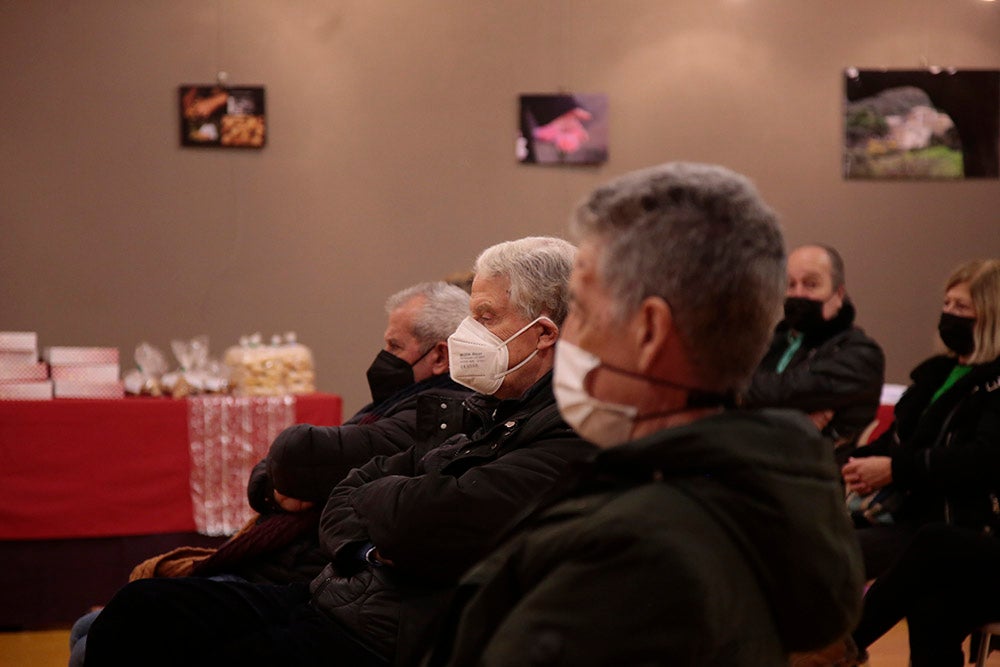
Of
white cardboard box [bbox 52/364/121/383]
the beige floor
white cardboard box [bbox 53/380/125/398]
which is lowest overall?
the beige floor

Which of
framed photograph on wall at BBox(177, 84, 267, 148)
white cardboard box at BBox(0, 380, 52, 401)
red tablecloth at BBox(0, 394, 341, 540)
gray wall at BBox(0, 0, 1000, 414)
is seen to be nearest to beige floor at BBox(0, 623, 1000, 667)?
red tablecloth at BBox(0, 394, 341, 540)

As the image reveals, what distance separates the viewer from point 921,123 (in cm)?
682

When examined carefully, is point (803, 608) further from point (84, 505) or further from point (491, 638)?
point (84, 505)

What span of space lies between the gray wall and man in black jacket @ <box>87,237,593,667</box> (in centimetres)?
410

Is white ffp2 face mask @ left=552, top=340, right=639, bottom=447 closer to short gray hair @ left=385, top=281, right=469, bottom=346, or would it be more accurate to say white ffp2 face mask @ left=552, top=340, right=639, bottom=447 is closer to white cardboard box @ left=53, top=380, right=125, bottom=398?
short gray hair @ left=385, top=281, right=469, bottom=346

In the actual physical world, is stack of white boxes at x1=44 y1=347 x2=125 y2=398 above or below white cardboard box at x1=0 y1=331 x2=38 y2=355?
below

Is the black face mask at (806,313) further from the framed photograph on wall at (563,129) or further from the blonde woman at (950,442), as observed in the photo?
the framed photograph on wall at (563,129)

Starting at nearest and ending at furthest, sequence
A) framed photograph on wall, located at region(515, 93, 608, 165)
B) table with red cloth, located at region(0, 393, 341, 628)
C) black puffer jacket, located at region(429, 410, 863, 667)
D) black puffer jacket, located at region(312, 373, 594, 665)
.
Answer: black puffer jacket, located at region(429, 410, 863, 667)
black puffer jacket, located at region(312, 373, 594, 665)
table with red cloth, located at region(0, 393, 341, 628)
framed photograph on wall, located at region(515, 93, 608, 165)

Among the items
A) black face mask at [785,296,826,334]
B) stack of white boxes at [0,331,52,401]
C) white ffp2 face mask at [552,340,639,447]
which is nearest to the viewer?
white ffp2 face mask at [552,340,639,447]

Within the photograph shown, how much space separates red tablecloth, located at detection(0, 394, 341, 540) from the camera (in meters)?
4.25

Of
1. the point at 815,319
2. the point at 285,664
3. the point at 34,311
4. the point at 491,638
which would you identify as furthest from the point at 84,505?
the point at 491,638

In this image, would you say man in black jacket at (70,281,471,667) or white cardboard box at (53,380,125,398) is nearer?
man in black jacket at (70,281,471,667)

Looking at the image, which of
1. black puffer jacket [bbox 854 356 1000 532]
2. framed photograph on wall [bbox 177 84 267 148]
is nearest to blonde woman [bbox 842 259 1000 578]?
black puffer jacket [bbox 854 356 1000 532]

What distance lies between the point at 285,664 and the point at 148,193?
462 cm
